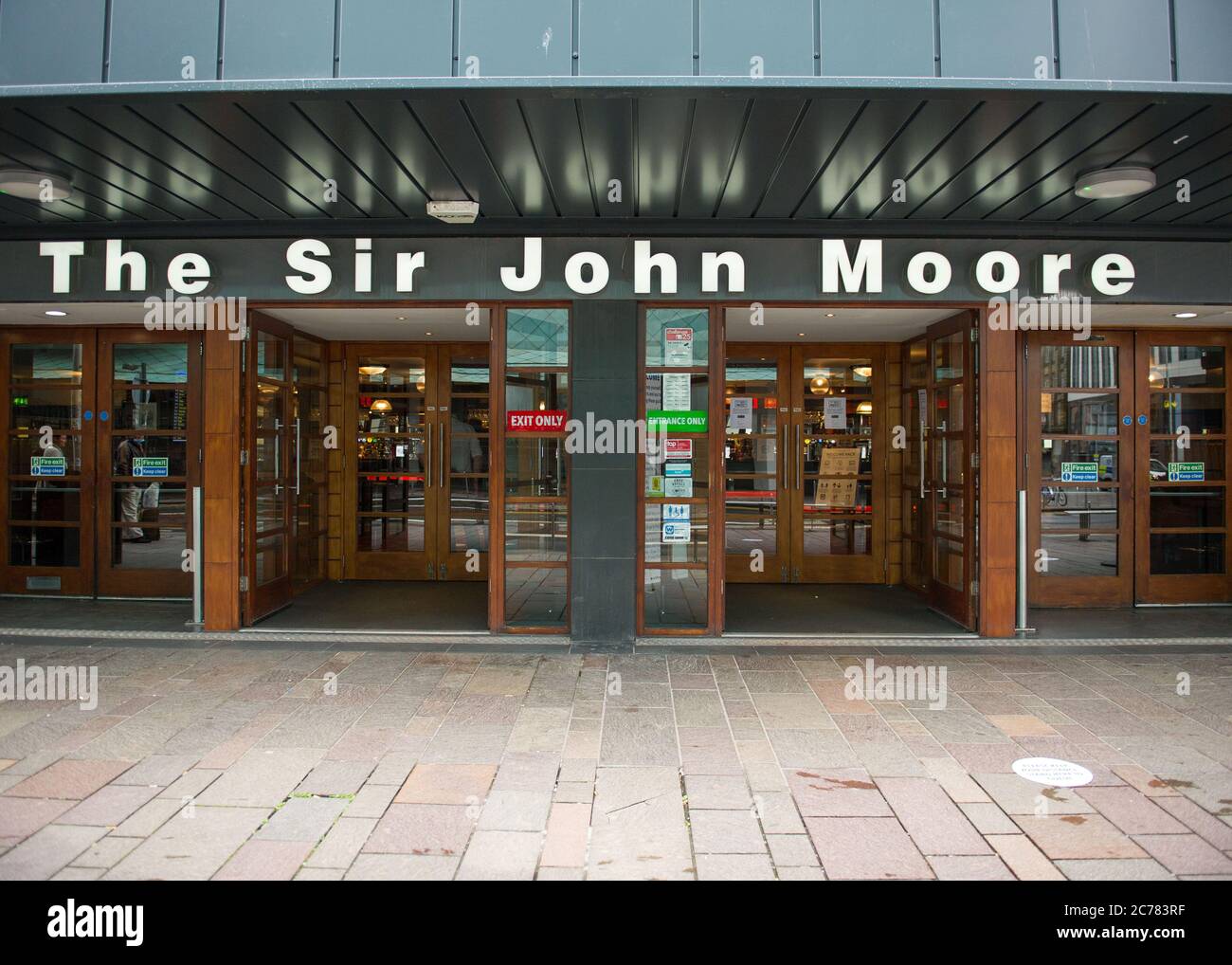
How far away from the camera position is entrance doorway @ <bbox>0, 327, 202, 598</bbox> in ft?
24.9

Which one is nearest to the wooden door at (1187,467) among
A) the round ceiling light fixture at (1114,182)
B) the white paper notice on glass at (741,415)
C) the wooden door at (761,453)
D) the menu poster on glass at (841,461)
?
the menu poster on glass at (841,461)

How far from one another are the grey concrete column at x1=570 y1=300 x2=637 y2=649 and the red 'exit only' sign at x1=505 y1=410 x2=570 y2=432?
159 millimetres

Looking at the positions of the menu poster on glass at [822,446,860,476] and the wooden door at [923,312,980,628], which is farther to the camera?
the menu poster on glass at [822,446,860,476]

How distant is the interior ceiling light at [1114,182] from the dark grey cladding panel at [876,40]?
5.98 feet

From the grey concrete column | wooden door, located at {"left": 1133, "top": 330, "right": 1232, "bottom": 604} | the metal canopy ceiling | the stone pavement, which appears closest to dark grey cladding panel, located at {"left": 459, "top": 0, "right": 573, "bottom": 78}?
the metal canopy ceiling

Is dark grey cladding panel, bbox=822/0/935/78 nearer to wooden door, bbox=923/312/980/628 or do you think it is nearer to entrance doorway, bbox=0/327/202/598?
wooden door, bbox=923/312/980/628

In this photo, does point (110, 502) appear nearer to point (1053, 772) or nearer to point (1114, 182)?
point (1053, 772)

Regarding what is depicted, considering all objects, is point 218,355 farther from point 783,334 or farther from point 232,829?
point 783,334

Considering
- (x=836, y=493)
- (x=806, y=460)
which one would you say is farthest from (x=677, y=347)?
(x=836, y=493)

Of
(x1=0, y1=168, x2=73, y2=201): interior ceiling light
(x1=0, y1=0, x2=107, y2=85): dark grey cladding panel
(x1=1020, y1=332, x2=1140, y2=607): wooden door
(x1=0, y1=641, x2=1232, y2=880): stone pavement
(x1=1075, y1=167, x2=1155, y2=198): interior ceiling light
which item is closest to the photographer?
(x1=0, y1=641, x2=1232, y2=880): stone pavement

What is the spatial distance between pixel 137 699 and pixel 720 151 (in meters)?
4.90

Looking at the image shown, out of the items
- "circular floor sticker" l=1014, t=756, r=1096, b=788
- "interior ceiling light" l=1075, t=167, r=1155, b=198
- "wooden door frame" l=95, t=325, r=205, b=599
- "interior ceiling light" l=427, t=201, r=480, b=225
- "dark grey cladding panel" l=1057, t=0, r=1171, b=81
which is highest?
"dark grey cladding panel" l=1057, t=0, r=1171, b=81

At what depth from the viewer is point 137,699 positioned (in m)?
4.76

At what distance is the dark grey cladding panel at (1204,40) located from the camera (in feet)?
12.7
